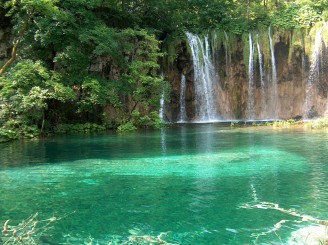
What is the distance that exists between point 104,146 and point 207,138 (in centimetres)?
411

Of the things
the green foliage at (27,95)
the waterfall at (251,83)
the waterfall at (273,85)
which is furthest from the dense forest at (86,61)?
the waterfall at (273,85)

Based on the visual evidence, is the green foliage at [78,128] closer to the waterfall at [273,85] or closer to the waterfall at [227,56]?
the waterfall at [227,56]

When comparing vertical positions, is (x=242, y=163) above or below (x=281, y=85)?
below

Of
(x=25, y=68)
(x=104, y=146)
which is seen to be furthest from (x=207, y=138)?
(x=25, y=68)

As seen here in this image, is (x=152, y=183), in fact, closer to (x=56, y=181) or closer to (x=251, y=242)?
(x=56, y=181)

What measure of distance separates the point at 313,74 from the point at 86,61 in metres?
14.8

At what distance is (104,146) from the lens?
567 inches

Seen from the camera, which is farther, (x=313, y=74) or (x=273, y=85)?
(x=273, y=85)

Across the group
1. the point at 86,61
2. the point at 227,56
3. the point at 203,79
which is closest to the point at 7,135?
the point at 86,61

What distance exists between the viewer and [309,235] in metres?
4.85

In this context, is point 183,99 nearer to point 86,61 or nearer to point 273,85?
point 273,85

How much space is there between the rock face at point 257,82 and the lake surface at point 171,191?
1416cm

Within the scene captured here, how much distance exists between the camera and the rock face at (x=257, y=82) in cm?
2656

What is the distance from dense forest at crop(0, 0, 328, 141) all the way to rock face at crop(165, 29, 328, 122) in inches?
46.5
